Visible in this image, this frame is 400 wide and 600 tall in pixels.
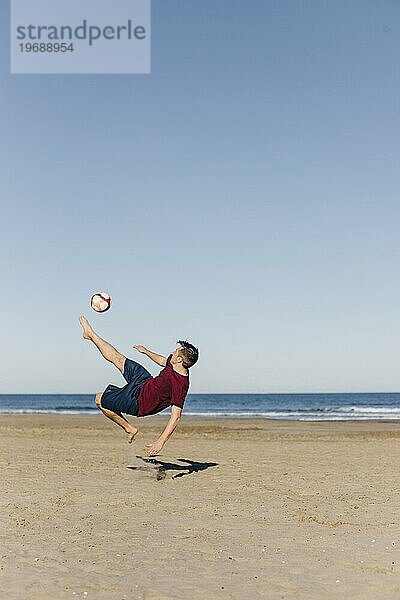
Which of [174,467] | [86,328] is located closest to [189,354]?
[86,328]

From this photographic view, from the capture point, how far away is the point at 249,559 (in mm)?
7305

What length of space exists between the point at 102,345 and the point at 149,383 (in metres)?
0.81

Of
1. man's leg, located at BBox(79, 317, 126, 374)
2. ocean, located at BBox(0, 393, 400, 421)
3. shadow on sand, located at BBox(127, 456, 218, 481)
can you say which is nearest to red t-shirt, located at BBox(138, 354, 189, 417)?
man's leg, located at BBox(79, 317, 126, 374)

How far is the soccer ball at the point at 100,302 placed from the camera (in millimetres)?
9695

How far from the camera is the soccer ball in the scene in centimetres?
970

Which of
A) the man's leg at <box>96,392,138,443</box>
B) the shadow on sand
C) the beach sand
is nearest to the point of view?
the beach sand

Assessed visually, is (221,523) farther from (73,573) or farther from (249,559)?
(73,573)

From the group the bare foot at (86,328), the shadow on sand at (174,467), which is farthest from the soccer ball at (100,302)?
the shadow on sand at (174,467)

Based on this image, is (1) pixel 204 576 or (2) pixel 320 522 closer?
(1) pixel 204 576

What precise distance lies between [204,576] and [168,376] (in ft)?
12.0

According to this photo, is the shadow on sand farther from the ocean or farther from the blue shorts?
the ocean

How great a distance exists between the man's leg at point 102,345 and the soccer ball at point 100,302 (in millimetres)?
397

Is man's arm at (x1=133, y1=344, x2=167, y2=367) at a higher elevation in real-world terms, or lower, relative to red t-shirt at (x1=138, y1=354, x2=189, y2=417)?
higher

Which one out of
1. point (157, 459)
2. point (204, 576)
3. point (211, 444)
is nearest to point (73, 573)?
point (204, 576)
